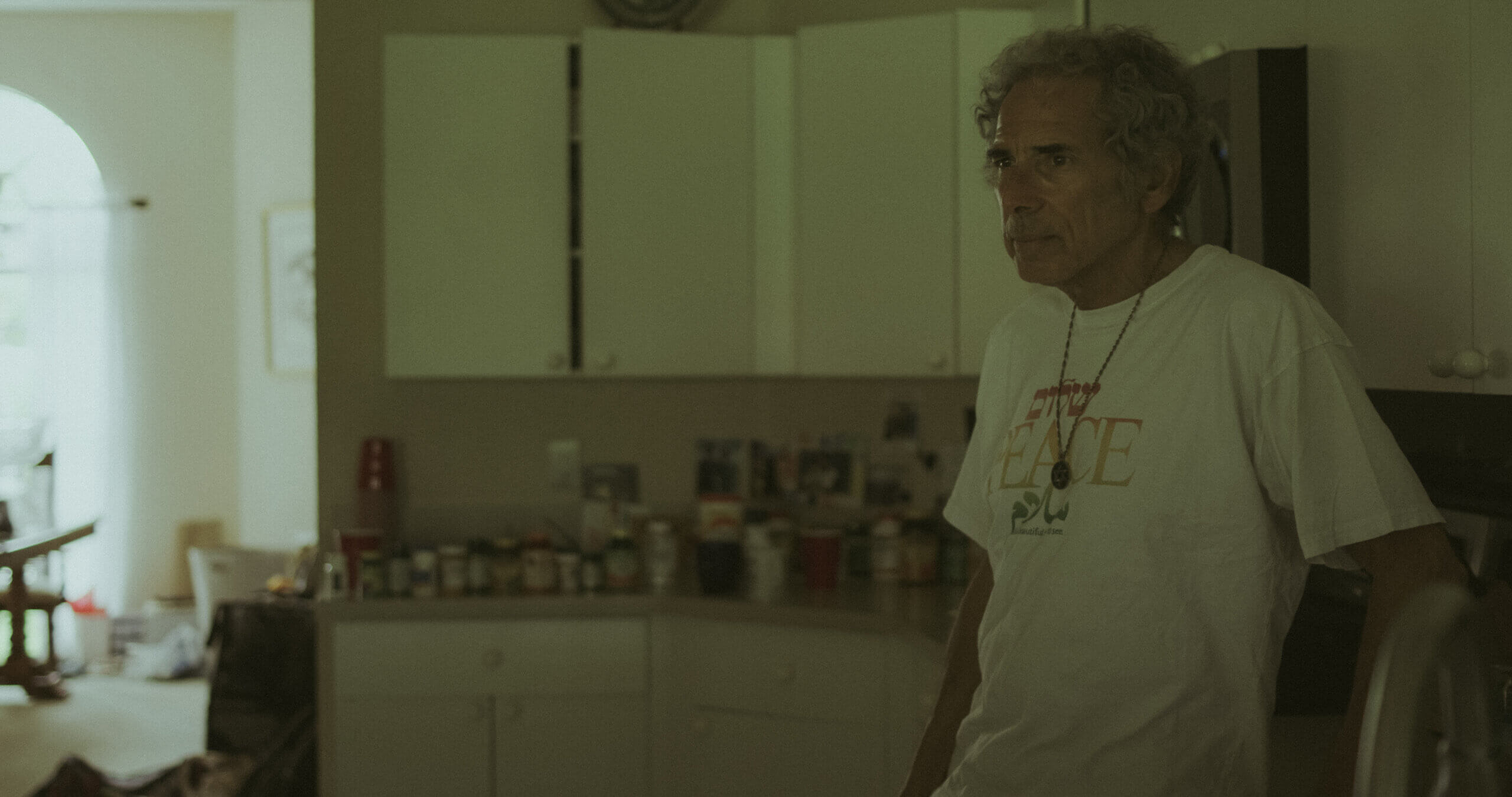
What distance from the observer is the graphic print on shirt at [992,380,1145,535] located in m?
1.12

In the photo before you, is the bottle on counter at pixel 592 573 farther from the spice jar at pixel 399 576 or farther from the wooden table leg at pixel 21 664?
the wooden table leg at pixel 21 664

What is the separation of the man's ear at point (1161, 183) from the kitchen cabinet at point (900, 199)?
1370 millimetres

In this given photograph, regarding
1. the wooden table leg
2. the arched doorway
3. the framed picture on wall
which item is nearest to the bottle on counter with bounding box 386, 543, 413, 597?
the wooden table leg

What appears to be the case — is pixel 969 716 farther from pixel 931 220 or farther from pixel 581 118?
pixel 581 118

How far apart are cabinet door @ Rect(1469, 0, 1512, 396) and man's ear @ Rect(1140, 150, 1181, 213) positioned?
0.37 meters

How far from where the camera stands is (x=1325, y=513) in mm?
990

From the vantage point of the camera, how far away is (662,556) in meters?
2.79

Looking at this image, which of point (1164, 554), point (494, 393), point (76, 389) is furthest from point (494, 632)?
point (76, 389)

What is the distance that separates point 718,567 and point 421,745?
2.44 ft

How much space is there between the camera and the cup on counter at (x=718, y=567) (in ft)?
8.71

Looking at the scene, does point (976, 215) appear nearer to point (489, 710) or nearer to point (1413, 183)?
point (1413, 183)

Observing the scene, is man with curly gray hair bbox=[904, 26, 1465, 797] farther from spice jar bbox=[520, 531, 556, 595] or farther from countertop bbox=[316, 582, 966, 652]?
spice jar bbox=[520, 531, 556, 595]

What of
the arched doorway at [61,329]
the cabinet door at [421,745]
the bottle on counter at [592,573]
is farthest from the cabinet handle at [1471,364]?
the arched doorway at [61,329]

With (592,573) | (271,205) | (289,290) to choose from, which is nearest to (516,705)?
(592,573)
